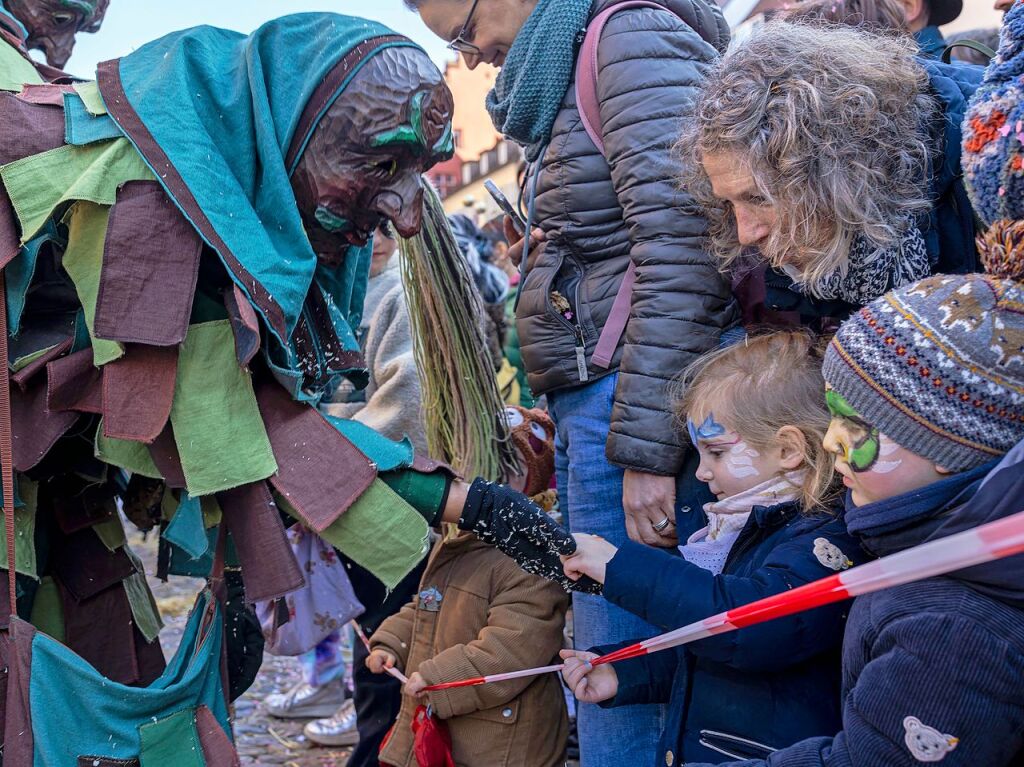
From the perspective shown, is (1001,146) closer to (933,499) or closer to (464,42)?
(933,499)

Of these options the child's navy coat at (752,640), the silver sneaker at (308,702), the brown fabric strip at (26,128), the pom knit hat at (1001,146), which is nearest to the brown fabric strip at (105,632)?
the brown fabric strip at (26,128)

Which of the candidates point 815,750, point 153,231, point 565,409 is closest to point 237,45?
point 153,231

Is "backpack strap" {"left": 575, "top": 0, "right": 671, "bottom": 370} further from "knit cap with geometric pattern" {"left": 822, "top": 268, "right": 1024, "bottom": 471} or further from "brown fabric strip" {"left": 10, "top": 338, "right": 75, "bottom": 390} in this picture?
"brown fabric strip" {"left": 10, "top": 338, "right": 75, "bottom": 390}

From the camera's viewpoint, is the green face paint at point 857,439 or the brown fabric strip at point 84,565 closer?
the green face paint at point 857,439

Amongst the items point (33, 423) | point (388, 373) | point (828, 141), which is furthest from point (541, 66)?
point (388, 373)

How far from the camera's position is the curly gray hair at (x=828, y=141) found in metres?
1.68

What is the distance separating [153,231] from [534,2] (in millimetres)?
1034

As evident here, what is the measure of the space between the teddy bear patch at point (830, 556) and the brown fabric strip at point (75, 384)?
121 cm

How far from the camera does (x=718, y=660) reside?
5.43 feet

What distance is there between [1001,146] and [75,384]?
1491 millimetres

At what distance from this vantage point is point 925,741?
49.0 inches

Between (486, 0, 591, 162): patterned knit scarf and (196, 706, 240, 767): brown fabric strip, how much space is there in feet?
4.32

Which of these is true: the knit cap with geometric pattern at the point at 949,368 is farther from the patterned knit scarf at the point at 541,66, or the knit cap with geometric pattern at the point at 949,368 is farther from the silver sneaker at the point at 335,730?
the silver sneaker at the point at 335,730

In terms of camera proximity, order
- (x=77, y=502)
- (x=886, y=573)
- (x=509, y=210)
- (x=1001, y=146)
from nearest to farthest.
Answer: (x=886, y=573), (x=1001, y=146), (x=77, y=502), (x=509, y=210)
